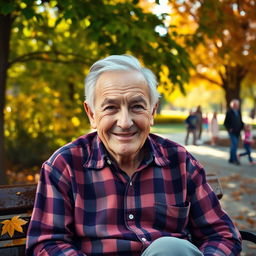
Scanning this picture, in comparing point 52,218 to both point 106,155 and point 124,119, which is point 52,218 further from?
point 124,119

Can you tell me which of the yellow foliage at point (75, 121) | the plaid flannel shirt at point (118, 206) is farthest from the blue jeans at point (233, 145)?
the plaid flannel shirt at point (118, 206)

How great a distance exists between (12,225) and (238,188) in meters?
6.20

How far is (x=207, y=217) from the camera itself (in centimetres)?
207

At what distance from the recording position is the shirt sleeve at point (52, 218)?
71.3 inches

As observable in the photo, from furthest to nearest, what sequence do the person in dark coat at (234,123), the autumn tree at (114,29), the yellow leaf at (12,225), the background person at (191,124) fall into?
the background person at (191,124), the person in dark coat at (234,123), the autumn tree at (114,29), the yellow leaf at (12,225)

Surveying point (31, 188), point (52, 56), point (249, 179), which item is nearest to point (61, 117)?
point (52, 56)

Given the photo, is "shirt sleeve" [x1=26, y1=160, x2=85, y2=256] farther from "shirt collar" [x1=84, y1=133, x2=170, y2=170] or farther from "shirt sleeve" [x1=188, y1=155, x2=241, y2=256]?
"shirt sleeve" [x1=188, y1=155, x2=241, y2=256]

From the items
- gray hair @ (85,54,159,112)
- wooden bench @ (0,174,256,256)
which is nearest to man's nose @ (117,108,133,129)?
gray hair @ (85,54,159,112)

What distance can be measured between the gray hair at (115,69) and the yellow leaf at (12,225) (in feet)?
2.44

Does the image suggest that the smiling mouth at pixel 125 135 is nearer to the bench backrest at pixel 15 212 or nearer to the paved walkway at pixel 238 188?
the bench backrest at pixel 15 212

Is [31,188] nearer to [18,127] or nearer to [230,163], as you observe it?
[18,127]

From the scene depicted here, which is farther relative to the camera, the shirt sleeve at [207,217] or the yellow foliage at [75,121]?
the yellow foliage at [75,121]

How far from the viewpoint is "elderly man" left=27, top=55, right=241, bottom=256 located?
187cm

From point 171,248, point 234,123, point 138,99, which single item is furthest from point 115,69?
point 234,123
